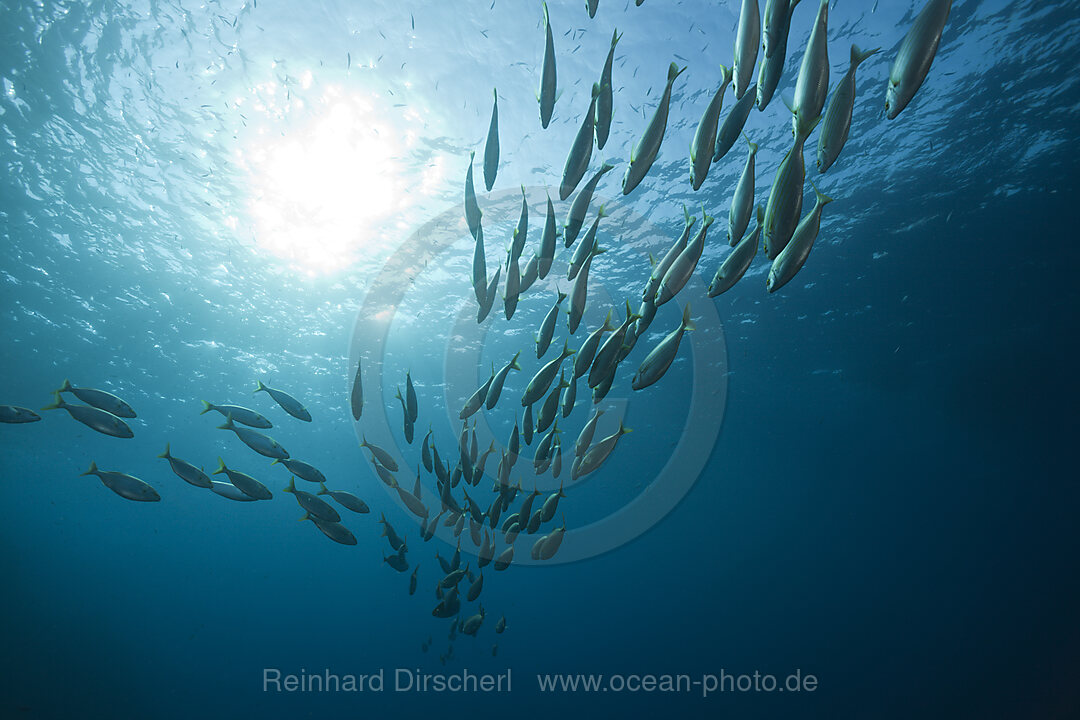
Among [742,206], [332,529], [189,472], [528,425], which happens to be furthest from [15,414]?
[742,206]

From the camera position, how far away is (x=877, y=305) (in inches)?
676

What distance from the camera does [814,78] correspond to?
106 inches

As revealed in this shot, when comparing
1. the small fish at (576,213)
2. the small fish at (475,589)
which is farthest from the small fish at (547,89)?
the small fish at (475,589)

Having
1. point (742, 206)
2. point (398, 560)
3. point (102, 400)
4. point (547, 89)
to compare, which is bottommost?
point (398, 560)

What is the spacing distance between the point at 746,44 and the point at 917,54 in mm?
934

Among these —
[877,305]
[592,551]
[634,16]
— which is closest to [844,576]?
[592,551]

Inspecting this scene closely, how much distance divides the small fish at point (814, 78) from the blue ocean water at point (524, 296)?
258 inches

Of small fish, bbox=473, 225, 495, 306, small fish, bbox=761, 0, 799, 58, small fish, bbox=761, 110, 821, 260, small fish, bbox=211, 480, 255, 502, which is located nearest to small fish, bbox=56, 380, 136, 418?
small fish, bbox=211, 480, 255, 502

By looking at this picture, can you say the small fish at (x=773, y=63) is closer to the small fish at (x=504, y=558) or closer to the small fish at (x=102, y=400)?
the small fish at (x=504, y=558)

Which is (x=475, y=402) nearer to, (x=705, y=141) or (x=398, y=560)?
(x=705, y=141)

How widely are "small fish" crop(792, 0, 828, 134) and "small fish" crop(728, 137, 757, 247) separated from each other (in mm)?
345

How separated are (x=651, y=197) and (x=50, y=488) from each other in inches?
2307

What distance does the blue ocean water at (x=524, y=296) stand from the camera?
8.69 m

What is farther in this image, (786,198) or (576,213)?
A: (576,213)
